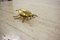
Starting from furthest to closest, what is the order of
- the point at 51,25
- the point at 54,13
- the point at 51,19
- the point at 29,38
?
the point at 54,13 → the point at 51,19 → the point at 51,25 → the point at 29,38

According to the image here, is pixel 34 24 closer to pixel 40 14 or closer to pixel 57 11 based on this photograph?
pixel 40 14

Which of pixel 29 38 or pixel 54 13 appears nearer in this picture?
pixel 29 38

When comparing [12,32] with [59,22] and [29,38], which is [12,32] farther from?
[59,22]

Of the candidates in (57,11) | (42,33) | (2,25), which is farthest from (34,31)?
(57,11)

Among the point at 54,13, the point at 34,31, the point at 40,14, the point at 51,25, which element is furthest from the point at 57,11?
the point at 34,31

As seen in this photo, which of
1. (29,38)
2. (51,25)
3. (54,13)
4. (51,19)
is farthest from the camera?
(54,13)

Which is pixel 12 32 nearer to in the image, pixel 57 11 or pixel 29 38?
pixel 29 38

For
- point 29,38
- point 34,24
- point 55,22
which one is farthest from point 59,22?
point 29,38

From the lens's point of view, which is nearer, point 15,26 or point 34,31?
point 34,31
